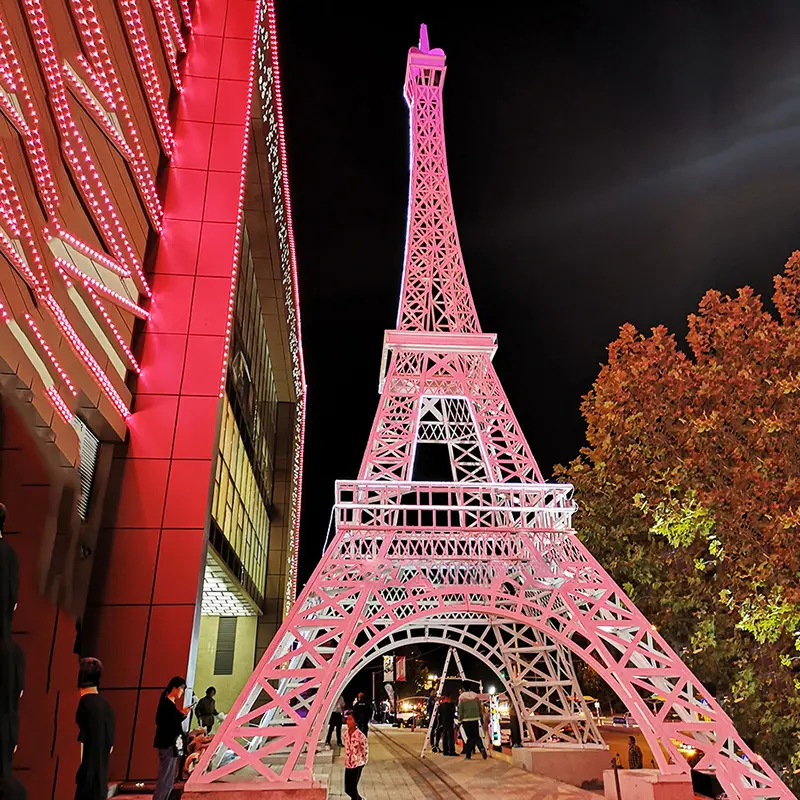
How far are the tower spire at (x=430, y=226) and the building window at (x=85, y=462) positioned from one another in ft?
35.1

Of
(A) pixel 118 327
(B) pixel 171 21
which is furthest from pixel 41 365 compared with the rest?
(B) pixel 171 21

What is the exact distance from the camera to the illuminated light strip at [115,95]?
34.1 ft

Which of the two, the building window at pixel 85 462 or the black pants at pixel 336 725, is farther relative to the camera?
the black pants at pixel 336 725

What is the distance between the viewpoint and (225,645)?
28062 millimetres

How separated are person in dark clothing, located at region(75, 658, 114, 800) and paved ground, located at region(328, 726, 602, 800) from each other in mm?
7526

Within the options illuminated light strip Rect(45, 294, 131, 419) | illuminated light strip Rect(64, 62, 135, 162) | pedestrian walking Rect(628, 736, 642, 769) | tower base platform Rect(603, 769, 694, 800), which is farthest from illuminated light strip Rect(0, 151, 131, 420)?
pedestrian walking Rect(628, 736, 642, 769)

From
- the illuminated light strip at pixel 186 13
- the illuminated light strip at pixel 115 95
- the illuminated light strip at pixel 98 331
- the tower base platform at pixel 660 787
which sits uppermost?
the illuminated light strip at pixel 186 13

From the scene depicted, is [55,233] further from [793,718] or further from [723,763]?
[793,718]

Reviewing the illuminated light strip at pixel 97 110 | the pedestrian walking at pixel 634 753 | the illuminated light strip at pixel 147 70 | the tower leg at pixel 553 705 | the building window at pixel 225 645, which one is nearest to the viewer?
the illuminated light strip at pixel 97 110

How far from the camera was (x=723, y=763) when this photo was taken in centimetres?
1030

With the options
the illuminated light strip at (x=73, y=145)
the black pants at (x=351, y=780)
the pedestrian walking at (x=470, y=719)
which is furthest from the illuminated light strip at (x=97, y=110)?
the pedestrian walking at (x=470, y=719)

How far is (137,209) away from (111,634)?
836 centimetres

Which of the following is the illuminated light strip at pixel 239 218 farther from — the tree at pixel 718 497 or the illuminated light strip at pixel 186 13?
the tree at pixel 718 497

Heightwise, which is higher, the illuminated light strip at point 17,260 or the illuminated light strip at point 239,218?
the illuminated light strip at point 239,218
